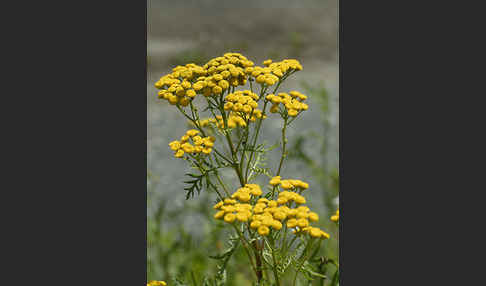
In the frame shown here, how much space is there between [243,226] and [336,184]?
1.31 m

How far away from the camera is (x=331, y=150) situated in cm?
348

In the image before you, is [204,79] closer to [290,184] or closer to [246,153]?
[246,153]

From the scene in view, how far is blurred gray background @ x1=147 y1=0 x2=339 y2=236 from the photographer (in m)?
2.03

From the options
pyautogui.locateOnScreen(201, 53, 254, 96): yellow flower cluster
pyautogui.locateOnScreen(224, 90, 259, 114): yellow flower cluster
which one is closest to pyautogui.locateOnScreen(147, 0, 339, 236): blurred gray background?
pyautogui.locateOnScreen(201, 53, 254, 96): yellow flower cluster

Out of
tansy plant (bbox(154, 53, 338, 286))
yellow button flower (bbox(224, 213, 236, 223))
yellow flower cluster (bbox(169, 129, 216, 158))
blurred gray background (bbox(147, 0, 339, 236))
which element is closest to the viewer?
yellow button flower (bbox(224, 213, 236, 223))

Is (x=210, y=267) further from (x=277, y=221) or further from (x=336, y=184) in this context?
(x=277, y=221)

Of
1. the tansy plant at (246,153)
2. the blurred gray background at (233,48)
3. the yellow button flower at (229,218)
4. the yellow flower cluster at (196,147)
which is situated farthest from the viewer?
the blurred gray background at (233,48)

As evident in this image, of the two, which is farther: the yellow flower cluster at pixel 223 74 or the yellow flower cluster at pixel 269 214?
the yellow flower cluster at pixel 223 74

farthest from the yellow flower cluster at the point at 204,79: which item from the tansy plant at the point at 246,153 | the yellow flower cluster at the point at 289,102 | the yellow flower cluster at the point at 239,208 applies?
the yellow flower cluster at the point at 239,208

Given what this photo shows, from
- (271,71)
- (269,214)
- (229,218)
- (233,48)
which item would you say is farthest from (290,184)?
(233,48)

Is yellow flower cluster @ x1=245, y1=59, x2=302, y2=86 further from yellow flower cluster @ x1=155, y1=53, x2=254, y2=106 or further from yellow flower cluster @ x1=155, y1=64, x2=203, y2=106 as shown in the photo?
yellow flower cluster @ x1=155, y1=64, x2=203, y2=106

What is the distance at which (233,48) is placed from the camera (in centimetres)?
204

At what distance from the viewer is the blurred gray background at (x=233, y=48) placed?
2.03 meters

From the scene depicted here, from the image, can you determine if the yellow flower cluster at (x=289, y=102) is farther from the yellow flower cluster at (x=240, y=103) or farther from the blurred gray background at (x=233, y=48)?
the blurred gray background at (x=233, y=48)
